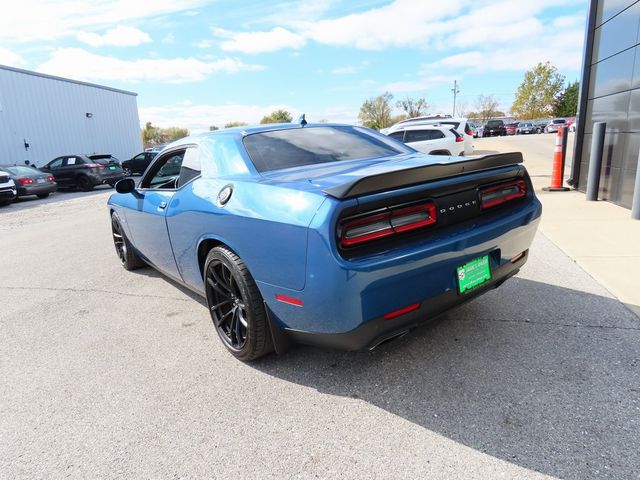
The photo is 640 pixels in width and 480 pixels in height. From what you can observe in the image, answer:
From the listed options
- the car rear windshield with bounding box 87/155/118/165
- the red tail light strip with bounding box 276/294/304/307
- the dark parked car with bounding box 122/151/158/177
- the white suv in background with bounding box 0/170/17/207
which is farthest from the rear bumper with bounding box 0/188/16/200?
the red tail light strip with bounding box 276/294/304/307

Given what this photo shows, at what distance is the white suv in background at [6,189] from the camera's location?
45.0 feet

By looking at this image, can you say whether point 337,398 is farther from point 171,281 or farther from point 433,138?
point 433,138

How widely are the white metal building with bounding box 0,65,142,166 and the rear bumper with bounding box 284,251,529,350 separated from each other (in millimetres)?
24715

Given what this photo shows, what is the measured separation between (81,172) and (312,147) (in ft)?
57.6

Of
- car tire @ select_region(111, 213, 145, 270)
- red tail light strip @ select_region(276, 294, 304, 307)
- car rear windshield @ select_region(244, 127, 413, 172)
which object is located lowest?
car tire @ select_region(111, 213, 145, 270)

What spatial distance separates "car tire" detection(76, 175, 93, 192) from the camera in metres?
18.1

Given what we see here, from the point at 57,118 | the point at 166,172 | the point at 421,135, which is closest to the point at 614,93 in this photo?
the point at 421,135

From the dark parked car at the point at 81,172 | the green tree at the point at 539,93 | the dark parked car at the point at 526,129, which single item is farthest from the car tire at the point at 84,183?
the green tree at the point at 539,93

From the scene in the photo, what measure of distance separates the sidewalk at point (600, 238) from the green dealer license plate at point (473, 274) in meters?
1.59

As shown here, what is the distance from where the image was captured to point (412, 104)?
246 ft

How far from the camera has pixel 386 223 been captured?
2312 millimetres

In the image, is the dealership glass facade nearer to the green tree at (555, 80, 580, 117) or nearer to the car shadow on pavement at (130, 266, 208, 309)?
the car shadow on pavement at (130, 266, 208, 309)

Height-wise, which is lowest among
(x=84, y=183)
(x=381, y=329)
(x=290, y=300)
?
(x=84, y=183)

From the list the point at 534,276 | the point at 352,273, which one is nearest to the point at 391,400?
the point at 352,273
